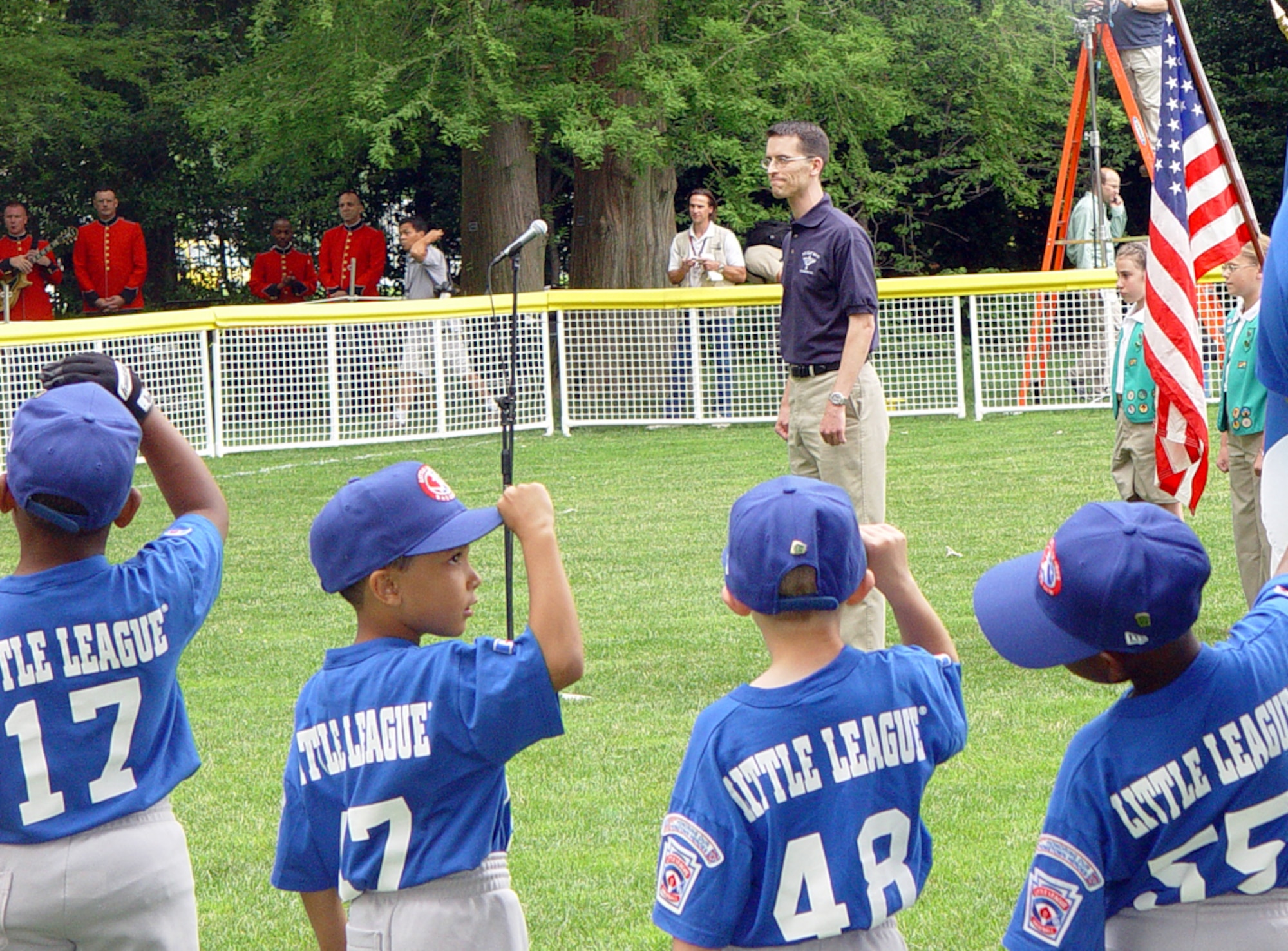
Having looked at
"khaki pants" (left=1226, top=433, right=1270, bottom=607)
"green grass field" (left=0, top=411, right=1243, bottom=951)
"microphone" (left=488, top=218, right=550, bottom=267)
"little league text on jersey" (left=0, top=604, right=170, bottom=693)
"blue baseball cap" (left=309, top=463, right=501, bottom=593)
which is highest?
"microphone" (left=488, top=218, right=550, bottom=267)

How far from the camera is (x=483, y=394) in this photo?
16406 millimetres

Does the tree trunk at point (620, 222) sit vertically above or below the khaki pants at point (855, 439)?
above

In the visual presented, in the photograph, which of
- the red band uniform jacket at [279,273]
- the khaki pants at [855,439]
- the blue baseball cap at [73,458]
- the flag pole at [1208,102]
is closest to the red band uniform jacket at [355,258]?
the red band uniform jacket at [279,273]

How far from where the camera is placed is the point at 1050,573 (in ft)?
8.49

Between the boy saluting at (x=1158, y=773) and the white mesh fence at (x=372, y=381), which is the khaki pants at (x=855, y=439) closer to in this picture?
A: the boy saluting at (x=1158, y=773)

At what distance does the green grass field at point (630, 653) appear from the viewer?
197 inches

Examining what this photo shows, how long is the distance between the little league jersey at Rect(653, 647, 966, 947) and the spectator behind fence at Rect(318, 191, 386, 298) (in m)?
17.7

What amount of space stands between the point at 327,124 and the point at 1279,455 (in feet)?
57.8

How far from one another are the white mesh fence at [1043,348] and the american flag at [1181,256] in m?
9.72

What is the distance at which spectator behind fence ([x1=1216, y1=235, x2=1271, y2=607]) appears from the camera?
7.03m

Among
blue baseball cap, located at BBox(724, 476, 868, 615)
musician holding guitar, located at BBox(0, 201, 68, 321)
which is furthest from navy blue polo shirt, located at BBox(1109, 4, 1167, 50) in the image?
blue baseball cap, located at BBox(724, 476, 868, 615)

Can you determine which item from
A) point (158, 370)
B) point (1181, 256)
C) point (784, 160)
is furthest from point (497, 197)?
point (1181, 256)

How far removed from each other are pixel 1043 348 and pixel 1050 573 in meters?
14.5

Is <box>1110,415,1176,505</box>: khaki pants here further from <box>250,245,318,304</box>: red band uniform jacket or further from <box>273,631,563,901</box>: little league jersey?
<box>250,245,318,304</box>: red band uniform jacket
